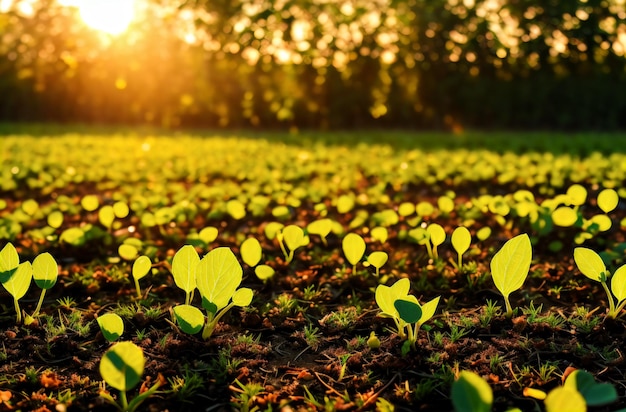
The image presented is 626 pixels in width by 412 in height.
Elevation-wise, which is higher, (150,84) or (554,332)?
(150,84)

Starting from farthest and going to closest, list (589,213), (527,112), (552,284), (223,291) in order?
(527,112)
(589,213)
(552,284)
(223,291)

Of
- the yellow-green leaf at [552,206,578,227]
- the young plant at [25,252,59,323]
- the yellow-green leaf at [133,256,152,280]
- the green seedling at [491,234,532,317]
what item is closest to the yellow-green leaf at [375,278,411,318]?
the green seedling at [491,234,532,317]

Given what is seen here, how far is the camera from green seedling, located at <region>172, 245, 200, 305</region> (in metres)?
1.94

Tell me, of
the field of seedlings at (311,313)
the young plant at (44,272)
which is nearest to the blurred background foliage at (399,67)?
the field of seedlings at (311,313)

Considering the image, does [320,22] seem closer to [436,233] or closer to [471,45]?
[471,45]

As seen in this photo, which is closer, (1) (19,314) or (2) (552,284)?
(1) (19,314)

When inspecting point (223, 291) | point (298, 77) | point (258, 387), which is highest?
point (298, 77)

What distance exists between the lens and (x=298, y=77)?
14.0 meters

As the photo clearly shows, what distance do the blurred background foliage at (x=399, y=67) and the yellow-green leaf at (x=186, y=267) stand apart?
12.0m

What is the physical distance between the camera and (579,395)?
47.0 inches

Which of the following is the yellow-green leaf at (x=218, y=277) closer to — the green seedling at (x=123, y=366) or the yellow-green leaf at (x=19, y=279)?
the green seedling at (x=123, y=366)

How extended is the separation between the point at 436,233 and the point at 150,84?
14480 millimetres

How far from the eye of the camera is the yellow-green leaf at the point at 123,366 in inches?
55.0

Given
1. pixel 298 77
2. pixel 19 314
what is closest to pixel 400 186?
pixel 19 314
